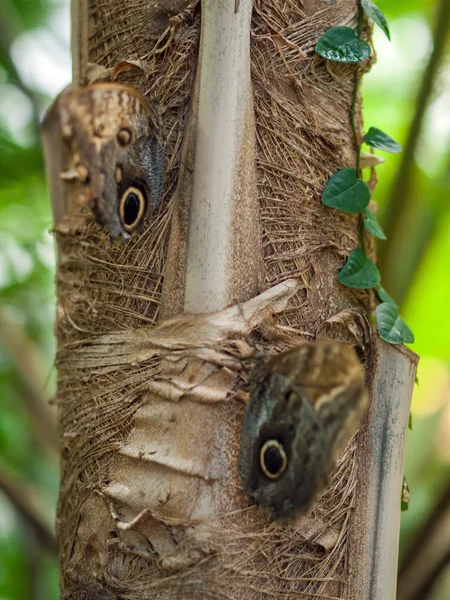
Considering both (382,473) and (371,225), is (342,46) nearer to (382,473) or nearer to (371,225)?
(371,225)

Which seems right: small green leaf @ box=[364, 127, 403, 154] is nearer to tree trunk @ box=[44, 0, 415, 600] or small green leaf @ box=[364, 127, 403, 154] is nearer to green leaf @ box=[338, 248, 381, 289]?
tree trunk @ box=[44, 0, 415, 600]

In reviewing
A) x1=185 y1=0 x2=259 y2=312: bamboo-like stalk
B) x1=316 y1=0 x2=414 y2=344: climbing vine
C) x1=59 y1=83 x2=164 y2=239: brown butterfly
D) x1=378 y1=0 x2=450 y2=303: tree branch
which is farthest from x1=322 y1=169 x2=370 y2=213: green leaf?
x1=378 y1=0 x2=450 y2=303: tree branch

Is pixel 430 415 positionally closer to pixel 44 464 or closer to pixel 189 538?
pixel 44 464

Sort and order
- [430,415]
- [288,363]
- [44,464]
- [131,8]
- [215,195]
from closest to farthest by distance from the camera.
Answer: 1. [288,363]
2. [215,195]
3. [131,8]
4. [430,415]
5. [44,464]

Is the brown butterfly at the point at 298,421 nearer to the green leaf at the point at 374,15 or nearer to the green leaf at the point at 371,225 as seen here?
the green leaf at the point at 371,225

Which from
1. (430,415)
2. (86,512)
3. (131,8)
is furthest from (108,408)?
(430,415)

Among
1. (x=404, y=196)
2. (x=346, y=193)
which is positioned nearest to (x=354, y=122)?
(x=346, y=193)

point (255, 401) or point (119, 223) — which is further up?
point (119, 223)
